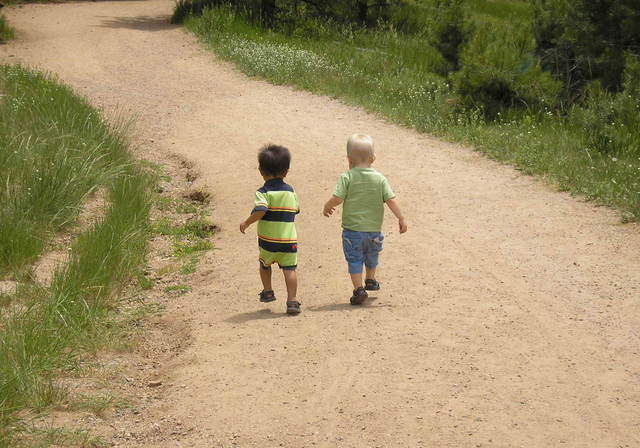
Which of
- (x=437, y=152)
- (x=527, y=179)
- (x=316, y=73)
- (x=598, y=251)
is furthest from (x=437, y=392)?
(x=316, y=73)

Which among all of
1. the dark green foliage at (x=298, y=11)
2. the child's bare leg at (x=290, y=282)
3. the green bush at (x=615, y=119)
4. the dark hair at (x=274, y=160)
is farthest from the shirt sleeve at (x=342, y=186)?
the dark green foliage at (x=298, y=11)

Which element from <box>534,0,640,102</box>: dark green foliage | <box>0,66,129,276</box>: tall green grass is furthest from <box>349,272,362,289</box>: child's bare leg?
<box>534,0,640,102</box>: dark green foliage

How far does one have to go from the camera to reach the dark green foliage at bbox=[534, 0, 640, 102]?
12289 mm

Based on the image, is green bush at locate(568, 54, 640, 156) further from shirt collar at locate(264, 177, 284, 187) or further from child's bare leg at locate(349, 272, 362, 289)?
shirt collar at locate(264, 177, 284, 187)

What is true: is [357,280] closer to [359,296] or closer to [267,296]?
[359,296]

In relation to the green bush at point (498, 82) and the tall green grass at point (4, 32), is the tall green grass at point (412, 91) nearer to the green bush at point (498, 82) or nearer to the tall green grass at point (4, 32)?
the green bush at point (498, 82)

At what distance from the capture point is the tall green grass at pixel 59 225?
220 inches

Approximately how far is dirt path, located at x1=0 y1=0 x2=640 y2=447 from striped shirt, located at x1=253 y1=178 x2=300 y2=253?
511 millimetres

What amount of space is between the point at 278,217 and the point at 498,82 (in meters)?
6.92

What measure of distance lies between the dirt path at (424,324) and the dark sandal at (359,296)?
0.34 ft

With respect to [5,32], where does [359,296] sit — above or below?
above

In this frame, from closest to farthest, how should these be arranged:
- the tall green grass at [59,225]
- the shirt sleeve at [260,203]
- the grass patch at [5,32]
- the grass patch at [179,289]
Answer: the tall green grass at [59,225], the shirt sleeve at [260,203], the grass patch at [179,289], the grass patch at [5,32]

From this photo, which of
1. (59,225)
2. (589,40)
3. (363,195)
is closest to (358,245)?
(363,195)

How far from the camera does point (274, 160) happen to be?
21.3 feet
